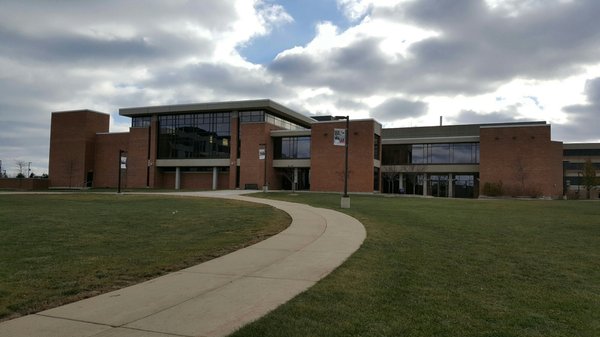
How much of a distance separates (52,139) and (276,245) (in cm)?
7248

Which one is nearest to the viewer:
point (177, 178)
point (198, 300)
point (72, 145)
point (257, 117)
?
point (198, 300)

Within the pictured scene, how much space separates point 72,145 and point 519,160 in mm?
62729

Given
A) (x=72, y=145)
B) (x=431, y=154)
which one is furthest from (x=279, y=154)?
(x=72, y=145)

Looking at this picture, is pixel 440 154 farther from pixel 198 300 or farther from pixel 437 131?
pixel 198 300

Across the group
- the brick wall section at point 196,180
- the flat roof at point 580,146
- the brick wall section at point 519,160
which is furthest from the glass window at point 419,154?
the flat roof at point 580,146

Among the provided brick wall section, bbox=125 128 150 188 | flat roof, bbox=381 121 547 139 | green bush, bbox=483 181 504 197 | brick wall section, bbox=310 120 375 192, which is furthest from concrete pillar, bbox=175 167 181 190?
green bush, bbox=483 181 504 197

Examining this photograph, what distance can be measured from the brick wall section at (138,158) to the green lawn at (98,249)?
165 ft

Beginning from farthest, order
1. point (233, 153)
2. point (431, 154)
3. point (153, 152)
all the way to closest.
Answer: point (153, 152) < point (233, 153) < point (431, 154)

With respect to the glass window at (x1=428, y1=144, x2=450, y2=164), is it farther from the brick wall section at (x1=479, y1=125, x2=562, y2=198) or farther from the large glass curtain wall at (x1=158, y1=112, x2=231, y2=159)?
the large glass curtain wall at (x1=158, y1=112, x2=231, y2=159)

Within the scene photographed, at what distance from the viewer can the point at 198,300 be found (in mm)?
6234

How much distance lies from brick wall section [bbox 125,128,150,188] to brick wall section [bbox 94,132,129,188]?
1518mm

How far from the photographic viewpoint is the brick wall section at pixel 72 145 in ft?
229

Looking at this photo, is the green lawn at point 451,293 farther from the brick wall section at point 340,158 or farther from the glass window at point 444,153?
the glass window at point 444,153

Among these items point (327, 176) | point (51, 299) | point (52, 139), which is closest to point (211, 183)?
point (327, 176)
